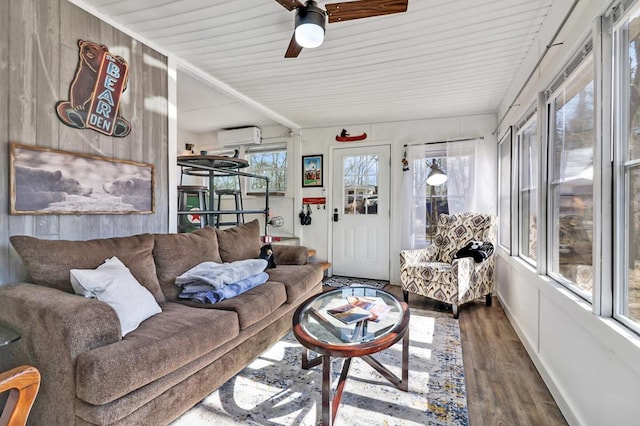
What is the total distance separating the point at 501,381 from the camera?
1.95m

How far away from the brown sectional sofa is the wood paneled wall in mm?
257

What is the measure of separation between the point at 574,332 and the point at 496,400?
1.90 ft

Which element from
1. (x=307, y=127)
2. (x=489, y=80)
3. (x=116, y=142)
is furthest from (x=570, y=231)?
(x=307, y=127)

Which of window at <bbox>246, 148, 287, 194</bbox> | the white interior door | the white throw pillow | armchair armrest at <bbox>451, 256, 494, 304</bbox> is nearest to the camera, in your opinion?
the white throw pillow

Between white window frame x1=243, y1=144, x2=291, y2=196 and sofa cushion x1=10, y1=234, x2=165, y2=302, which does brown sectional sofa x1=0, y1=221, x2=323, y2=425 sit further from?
white window frame x1=243, y1=144, x2=291, y2=196

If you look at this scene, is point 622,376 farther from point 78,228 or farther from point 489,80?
point 78,228

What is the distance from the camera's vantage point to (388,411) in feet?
5.39

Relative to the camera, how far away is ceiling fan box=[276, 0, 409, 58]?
62.6 inches

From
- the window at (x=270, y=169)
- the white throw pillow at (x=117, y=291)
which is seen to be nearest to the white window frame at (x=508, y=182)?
the window at (x=270, y=169)

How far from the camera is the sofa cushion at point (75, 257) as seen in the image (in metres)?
1.56

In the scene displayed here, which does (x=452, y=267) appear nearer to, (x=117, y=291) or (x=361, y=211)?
(x=361, y=211)

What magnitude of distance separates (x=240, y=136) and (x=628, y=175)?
4722mm

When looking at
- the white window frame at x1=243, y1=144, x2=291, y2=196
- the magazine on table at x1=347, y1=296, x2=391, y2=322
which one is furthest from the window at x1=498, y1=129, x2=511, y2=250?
the white window frame at x1=243, y1=144, x2=291, y2=196

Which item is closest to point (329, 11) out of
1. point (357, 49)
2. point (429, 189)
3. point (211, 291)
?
point (357, 49)
